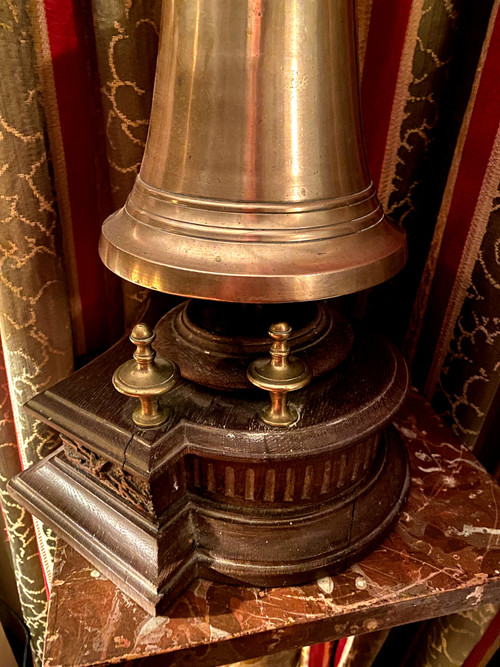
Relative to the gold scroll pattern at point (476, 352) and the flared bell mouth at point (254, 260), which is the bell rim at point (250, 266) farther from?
the gold scroll pattern at point (476, 352)

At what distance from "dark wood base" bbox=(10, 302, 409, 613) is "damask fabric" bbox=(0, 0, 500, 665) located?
27cm

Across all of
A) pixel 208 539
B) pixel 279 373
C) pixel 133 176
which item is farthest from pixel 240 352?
pixel 133 176

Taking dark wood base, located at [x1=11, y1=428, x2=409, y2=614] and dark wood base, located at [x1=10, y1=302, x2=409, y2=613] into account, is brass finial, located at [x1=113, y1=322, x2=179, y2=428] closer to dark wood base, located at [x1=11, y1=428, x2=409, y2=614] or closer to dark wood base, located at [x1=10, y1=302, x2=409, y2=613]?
dark wood base, located at [x1=10, y1=302, x2=409, y2=613]

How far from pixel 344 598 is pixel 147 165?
660 millimetres

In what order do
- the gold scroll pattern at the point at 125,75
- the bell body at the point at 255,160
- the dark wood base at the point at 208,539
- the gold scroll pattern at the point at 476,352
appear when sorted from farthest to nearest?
the gold scroll pattern at the point at 476,352
the gold scroll pattern at the point at 125,75
the dark wood base at the point at 208,539
the bell body at the point at 255,160

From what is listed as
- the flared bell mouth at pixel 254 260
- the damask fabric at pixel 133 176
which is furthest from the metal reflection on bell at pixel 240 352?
the damask fabric at pixel 133 176

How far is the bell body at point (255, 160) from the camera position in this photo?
0.57 m

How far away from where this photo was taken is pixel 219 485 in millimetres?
708

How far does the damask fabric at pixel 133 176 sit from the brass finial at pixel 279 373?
49 cm

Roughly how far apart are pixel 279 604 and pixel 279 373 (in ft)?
1.10

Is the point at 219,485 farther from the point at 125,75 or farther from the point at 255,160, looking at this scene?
the point at 125,75

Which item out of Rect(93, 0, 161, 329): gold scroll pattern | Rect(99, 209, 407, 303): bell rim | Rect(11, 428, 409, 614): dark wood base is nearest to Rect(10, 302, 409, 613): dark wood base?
Rect(11, 428, 409, 614): dark wood base

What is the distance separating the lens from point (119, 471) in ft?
→ 2.28

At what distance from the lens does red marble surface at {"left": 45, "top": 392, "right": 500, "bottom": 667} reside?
2.16 ft
